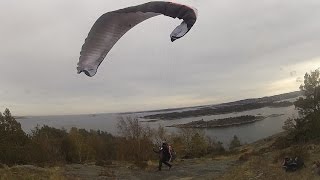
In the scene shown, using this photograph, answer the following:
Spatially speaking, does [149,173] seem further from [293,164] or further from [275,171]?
[293,164]

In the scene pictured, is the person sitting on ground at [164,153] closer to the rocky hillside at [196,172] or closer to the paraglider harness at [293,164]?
the rocky hillside at [196,172]

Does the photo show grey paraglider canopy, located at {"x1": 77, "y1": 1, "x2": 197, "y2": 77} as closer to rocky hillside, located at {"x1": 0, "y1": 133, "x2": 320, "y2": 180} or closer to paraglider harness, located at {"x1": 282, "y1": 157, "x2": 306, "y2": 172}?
rocky hillside, located at {"x1": 0, "y1": 133, "x2": 320, "y2": 180}

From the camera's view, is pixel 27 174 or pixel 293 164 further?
pixel 27 174

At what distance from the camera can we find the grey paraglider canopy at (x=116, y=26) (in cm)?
761

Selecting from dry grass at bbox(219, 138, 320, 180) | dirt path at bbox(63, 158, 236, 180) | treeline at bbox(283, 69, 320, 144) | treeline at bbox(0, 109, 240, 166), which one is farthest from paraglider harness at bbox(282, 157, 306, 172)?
treeline at bbox(0, 109, 240, 166)

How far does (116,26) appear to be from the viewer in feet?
28.7

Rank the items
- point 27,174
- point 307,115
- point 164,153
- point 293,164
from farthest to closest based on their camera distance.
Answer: point 307,115
point 164,153
point 27,174
point 293,164

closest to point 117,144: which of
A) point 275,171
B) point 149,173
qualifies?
point 149,173

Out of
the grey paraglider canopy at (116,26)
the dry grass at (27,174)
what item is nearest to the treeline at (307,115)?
the dry grass at (27,174)

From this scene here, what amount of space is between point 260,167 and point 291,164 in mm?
2141

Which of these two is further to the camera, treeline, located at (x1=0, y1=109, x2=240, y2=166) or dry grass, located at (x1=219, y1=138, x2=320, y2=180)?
treeline, located at (x1=0, y1=109, x2=240, y2=166)

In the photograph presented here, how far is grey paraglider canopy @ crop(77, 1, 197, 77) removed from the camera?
25.0 feet

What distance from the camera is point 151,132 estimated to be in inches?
3383

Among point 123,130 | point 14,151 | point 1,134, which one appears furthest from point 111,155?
point 14,151
